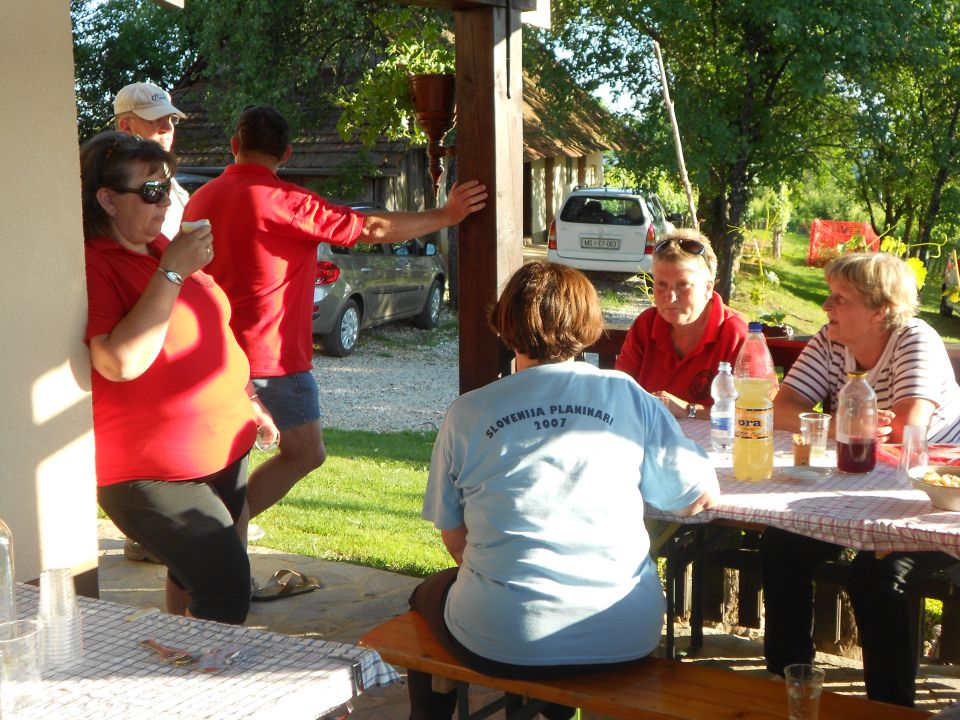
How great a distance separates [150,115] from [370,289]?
9.00 meters

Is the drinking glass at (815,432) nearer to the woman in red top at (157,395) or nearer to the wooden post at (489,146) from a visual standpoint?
the wooden post at (489,146)

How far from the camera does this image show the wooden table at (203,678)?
1.73 metres

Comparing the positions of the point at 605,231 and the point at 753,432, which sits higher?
the point at 605,231

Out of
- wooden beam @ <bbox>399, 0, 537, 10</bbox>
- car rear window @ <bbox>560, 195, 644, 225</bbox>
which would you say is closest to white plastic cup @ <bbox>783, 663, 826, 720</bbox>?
wooden beam @ <bbox>399, 0, 537, 10</bbox>

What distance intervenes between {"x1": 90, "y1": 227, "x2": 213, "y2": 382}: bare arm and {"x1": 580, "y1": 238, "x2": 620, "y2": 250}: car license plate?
15.2 meters

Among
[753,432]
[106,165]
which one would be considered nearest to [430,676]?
[753,432]

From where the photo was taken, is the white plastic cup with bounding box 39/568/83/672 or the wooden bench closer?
the white plastic cup with bounding box 39/568/83/672

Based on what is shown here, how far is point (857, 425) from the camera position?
3033mm

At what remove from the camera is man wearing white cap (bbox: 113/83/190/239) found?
4488mm

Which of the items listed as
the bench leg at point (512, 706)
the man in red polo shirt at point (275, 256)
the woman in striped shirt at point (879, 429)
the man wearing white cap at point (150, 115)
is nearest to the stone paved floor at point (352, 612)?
the man in red polo shirt at point (275, 256)

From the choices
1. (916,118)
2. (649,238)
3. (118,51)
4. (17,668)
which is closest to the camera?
(17,668)

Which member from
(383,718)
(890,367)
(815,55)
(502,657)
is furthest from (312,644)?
(815,55)

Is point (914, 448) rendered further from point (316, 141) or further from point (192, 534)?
point (316, 141)

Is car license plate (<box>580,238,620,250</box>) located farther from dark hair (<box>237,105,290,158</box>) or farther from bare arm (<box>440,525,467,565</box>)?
bare arm (<box>440,525,467,565</box>)
